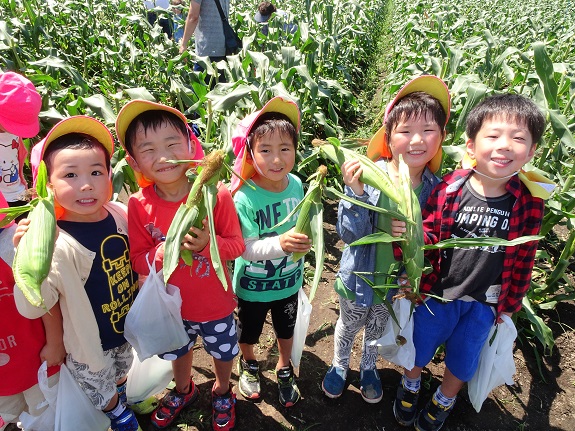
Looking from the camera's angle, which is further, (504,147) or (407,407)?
(407,407)

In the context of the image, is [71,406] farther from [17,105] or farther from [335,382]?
[17,105]

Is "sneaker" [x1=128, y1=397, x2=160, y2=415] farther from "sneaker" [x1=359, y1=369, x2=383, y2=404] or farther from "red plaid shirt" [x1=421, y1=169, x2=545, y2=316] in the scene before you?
"red plaid shirt" [x1=421, y1=169, x2=545, y2=316]

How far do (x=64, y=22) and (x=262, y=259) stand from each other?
7167mm

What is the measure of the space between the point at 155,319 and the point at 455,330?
1464 mm

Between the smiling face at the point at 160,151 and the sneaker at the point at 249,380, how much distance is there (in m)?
1.29

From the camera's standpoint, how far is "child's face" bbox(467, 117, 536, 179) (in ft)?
5.84

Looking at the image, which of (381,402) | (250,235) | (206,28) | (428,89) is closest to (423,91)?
(428,89)

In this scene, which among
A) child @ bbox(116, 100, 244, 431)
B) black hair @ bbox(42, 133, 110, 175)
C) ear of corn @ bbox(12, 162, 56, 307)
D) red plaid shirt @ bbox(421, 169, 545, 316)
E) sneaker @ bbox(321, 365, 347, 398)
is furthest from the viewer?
sneaker @ bbox(321, 365, 347, 398)

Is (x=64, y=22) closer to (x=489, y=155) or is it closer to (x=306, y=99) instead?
(x=306, y=99)

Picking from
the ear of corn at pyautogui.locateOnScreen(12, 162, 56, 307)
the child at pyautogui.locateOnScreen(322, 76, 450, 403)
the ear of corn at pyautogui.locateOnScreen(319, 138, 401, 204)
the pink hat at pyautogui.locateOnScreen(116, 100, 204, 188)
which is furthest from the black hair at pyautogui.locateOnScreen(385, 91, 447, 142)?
the ear of corn at pyautogui.locateOnScreen(12, 162, 56, 307)

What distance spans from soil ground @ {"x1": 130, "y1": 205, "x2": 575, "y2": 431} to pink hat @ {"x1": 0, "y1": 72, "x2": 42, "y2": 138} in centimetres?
173

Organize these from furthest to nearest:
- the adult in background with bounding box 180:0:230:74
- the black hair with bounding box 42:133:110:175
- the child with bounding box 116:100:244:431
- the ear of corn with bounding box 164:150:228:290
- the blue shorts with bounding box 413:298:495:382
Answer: the adult in background with bounding box 180:0:230:74 < the blue shorts with bounding box 413:298:495:382 < the child with bounding box 116:100:244:431 < the black hair with bounding box 42:133:110:175 < the ear of corn with bounding box 164:150:228:290

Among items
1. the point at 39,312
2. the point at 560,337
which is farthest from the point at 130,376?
the point at 560,337

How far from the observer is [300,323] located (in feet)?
7.90
